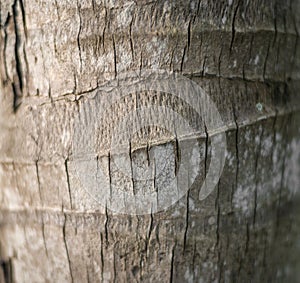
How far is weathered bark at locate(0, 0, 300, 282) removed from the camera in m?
1.32

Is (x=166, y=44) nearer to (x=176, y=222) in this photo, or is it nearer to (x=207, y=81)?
(x=207, y=81)

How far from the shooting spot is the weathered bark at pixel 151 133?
1319mm

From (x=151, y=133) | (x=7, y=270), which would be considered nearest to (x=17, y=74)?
(x=151, y=133)

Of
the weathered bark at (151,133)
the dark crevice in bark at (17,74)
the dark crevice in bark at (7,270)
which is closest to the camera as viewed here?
the weathered bark at (151,133)

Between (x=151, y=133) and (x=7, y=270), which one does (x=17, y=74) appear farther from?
(x=7, y=270)

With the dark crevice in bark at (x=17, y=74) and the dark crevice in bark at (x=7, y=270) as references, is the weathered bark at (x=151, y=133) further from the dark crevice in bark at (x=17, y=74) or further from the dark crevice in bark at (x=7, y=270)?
the dark crevice in bark at (x=7, y=270)

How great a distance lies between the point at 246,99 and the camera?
1413mm

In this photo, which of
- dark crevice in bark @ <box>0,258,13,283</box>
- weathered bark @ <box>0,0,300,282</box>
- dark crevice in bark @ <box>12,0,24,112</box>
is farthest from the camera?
dark crevice in bark @ <box>0,258,13,283</box>

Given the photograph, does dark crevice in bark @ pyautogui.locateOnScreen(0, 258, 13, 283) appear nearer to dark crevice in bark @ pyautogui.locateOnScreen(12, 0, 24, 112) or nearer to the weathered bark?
the weathered bark

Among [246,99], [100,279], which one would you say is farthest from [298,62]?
[100,279]

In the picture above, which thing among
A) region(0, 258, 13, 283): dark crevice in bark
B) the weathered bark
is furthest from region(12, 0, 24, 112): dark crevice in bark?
region(0, 258, 13, 283): dark crevice in bark

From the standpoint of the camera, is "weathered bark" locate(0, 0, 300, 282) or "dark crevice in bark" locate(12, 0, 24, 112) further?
"dark crevice in bark" locate(12, 0, 24, 112)

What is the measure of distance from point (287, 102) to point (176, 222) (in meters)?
0.53

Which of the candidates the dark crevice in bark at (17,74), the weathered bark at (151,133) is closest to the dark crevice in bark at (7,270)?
the weathered bark at (151,133)
